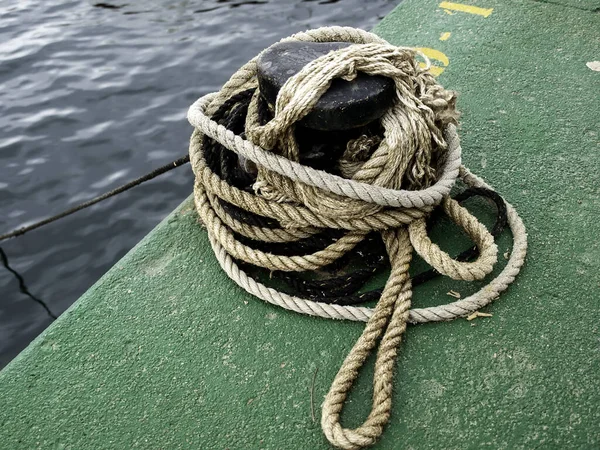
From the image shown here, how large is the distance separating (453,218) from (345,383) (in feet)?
2.43

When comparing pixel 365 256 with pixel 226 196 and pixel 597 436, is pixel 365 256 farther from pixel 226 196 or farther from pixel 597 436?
pixel 597 436

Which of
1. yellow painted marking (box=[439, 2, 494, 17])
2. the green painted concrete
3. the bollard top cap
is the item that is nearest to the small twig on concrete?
the green painted concrete

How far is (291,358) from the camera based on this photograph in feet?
6.09

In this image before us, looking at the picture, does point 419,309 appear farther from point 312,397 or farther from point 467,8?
point 467,8

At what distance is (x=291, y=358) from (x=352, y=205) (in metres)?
0.53

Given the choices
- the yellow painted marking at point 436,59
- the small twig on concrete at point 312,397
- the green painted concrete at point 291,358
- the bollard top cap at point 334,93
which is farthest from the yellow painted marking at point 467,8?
the small twig on concrete at point 312,397

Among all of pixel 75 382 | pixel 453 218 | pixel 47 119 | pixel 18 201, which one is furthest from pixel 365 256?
pixel 47 119

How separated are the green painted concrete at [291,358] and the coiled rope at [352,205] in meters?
0.06

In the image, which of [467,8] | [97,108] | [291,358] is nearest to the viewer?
[291,358]

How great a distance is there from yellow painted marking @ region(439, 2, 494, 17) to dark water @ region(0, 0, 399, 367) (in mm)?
2022

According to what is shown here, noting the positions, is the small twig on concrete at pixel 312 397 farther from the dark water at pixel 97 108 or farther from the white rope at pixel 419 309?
the dark water at pixel 97 108

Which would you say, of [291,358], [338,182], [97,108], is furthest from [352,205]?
[97,108]

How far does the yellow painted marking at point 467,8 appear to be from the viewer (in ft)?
11.7

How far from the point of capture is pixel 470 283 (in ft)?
6.54
